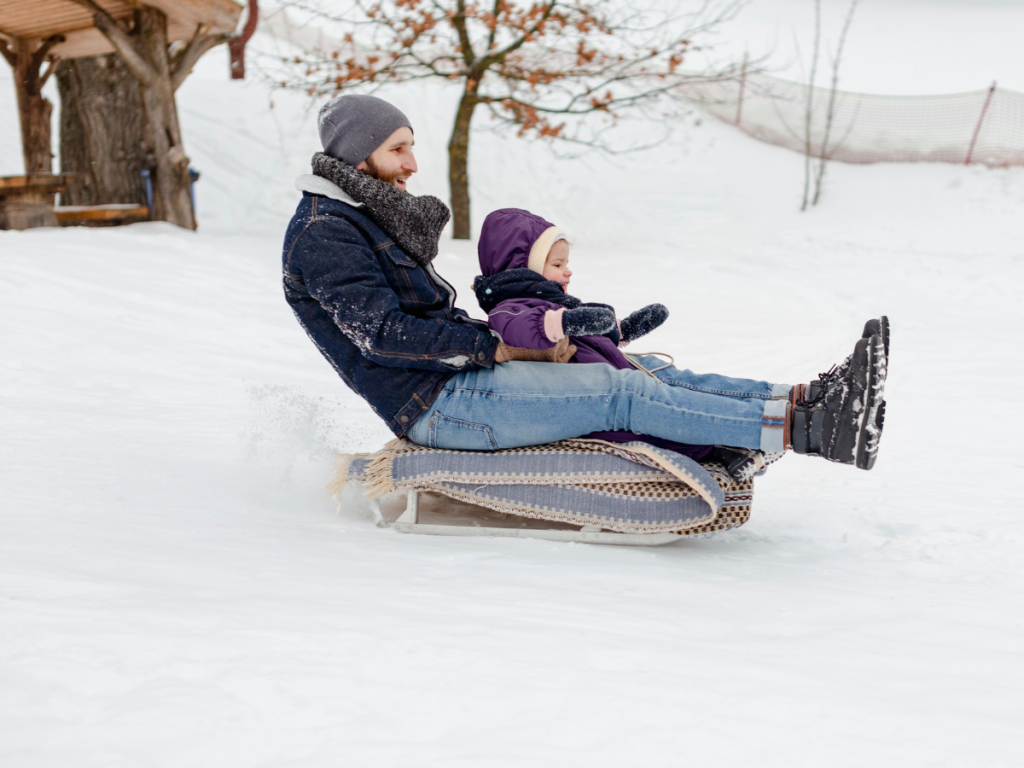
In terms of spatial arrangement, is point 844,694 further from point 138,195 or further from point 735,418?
point 138,195

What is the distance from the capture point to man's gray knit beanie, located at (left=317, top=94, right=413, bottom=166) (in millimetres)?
2566

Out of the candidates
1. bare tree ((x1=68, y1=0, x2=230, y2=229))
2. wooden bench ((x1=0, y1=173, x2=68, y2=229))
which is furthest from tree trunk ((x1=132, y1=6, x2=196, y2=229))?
wooden bench ((x1=0, y1=173, x2=68, y2=229))

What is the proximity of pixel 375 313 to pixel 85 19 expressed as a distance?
6.41m

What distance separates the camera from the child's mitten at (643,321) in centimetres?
288

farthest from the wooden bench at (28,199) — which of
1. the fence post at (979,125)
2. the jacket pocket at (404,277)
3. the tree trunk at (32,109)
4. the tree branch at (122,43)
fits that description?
the fence post at (979,125)

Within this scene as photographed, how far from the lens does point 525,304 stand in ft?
8.18

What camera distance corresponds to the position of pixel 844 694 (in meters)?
1.46

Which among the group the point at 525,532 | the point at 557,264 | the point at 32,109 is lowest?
the point at 525,532

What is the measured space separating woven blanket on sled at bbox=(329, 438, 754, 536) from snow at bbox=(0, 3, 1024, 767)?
107 mm

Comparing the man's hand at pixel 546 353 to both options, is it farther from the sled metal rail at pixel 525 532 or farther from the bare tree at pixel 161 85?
the bare tree at pixel 161 85

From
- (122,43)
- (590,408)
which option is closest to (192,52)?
(122,43)

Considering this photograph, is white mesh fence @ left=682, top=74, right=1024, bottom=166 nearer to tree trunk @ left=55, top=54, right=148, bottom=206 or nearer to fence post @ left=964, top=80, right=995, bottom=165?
fence post @ left=964, top=80, right=995, bottom=165

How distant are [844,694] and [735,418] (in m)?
1.02

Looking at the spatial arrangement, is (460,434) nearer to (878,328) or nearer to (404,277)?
(404,277)
